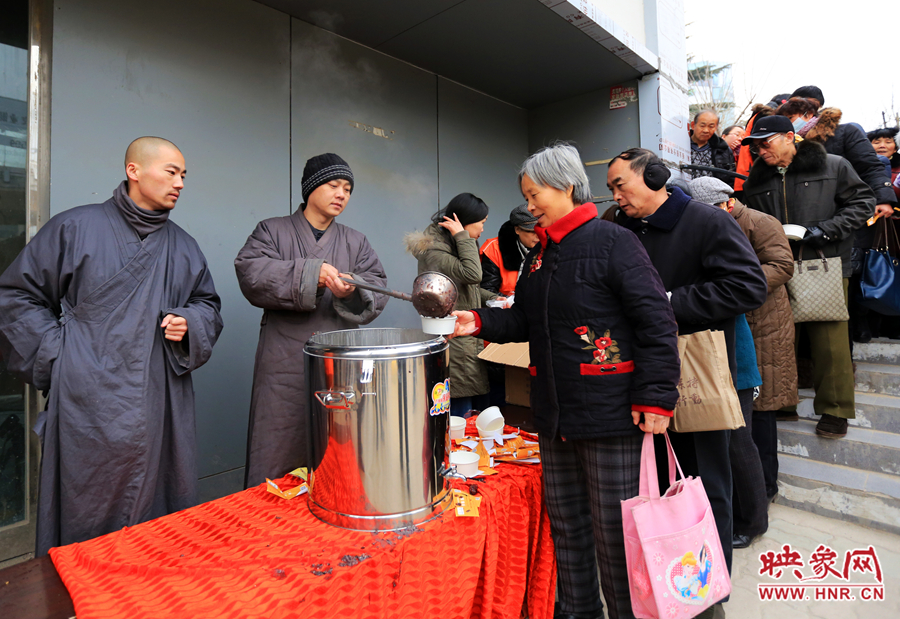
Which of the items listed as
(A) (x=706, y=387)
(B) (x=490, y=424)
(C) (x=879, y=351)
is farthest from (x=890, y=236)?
(B) (x=490, y=424)

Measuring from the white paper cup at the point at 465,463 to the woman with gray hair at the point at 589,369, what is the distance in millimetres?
240

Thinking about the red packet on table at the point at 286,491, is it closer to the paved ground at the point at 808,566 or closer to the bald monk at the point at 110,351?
the bald monk at the point at 110,351

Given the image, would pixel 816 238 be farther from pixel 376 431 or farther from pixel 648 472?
pixel 376 431

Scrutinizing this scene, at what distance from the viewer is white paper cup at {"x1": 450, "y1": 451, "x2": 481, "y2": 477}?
1.59 m

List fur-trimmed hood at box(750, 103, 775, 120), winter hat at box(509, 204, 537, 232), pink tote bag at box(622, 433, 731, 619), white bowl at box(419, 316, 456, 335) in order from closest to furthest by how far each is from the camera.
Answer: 1. pink tote bag at box(622, 433, 731, 619)
2. white bowl at box(419, 316, 456, 335)
3. winter hat at box(509, 204, 537, 232)
4. fur-trimmed hood at box(750, 103, 775, 120)

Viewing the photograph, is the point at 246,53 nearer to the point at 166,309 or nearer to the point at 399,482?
the point at 166,309

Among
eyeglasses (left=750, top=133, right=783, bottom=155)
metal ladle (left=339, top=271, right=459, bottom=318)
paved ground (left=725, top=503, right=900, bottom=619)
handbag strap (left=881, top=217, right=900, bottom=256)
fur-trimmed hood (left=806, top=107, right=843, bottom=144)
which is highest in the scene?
fur-trimmed hood (left=806, top=107, right=843, bottom=144)

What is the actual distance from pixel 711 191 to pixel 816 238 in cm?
112

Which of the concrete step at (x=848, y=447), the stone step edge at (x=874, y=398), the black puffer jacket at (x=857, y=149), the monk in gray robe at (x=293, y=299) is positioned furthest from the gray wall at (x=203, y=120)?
the stone step edge at (x=874, y=398)

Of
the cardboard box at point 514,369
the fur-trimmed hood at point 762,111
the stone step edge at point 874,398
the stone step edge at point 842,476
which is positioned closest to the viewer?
the cardboard box at point 514,369

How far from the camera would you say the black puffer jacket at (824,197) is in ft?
9.92

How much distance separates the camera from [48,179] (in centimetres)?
243

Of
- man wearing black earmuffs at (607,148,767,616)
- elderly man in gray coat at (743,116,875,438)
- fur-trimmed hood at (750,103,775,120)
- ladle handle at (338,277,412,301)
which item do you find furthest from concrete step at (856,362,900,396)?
ladle handle at (338,277,412,301)

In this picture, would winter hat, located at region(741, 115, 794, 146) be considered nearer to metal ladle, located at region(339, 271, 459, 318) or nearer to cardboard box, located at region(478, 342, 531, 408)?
cardboard box, located at region(478, 342, 531, 408)
